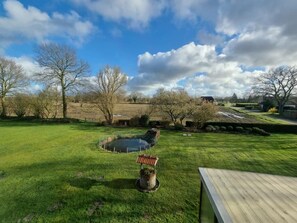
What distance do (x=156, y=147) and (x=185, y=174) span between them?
16.3ft

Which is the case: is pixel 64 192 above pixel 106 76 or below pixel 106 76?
below


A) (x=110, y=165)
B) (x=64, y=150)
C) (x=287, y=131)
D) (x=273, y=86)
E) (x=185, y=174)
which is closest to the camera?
(x=185, y=174)

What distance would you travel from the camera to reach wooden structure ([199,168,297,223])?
3061 millimetres

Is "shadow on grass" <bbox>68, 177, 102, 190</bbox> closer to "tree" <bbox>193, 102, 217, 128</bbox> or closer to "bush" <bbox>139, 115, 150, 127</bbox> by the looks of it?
"tree" <bbox>193, 102, 217, 128</bbox>

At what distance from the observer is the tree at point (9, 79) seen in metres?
29.5

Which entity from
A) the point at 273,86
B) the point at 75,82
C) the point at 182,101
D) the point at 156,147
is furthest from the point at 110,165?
the point at 273,86

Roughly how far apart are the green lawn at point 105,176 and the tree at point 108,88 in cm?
972

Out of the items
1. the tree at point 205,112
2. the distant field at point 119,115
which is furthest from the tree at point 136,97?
the tree at point 205,112

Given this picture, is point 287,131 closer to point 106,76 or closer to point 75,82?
point 106,76

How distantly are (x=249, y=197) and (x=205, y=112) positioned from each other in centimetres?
1657

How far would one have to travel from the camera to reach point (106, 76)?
83.1ft

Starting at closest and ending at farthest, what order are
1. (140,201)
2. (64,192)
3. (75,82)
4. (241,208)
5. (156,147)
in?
1. (241,208)
2. (140,201)
3. (64,192)
4. (156,147)
5. (75,82)

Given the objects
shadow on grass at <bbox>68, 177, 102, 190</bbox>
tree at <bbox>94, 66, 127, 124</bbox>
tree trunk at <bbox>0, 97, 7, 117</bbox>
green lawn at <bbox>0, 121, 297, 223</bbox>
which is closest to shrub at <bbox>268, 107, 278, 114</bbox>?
green lawn at <bbox>0, 121, 297, 223</bbox>

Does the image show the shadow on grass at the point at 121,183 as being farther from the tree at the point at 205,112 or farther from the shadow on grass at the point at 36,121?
the shadow on grass at the point at 36,121
